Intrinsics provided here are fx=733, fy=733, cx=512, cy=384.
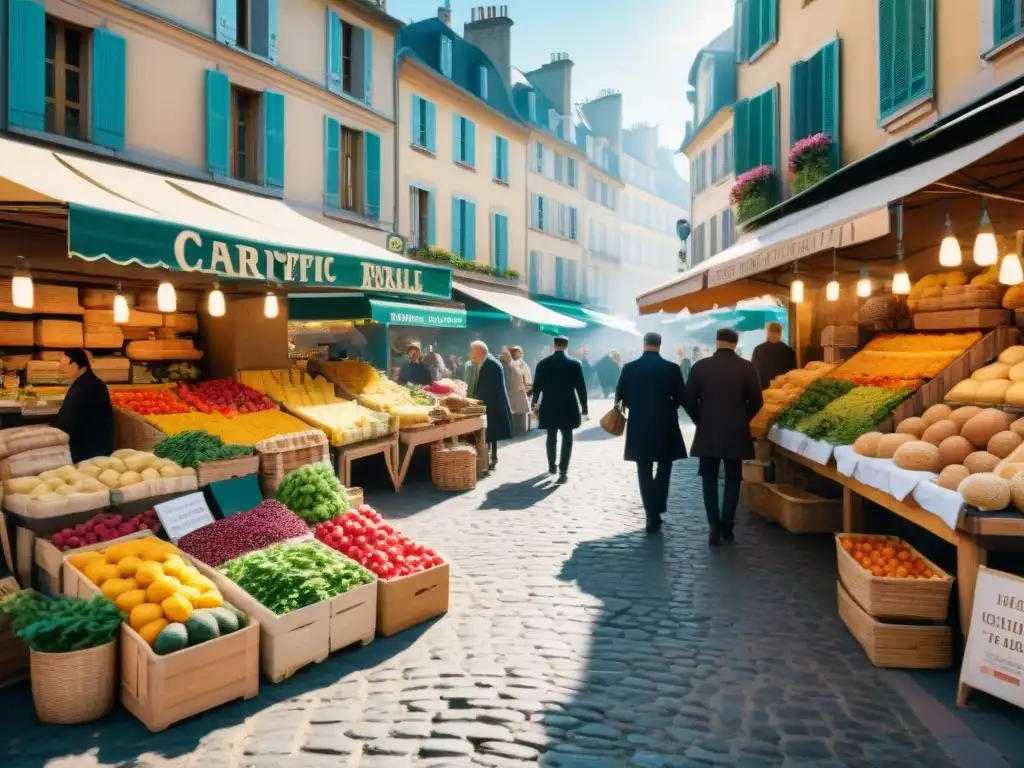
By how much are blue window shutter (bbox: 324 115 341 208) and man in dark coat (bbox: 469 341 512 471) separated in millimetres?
6401

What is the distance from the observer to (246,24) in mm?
14016

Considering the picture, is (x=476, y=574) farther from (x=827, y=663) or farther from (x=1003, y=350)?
(x=1003, y=350)

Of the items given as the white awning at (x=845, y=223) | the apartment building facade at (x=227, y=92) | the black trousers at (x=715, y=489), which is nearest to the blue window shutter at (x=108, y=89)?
the apartment building facade at (x=227, y=92)

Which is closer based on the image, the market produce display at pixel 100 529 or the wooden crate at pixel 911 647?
the wooden crate at pixel 911 647

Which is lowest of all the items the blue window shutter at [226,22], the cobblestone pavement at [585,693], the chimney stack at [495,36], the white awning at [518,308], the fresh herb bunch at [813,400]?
the cobblestone pavement at [585,693]

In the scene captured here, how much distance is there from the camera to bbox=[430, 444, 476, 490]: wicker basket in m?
9.52

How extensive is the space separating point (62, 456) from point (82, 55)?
8645 millimetres

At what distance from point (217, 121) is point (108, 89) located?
6.80 feet

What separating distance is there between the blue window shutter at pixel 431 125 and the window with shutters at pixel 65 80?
10526 mm

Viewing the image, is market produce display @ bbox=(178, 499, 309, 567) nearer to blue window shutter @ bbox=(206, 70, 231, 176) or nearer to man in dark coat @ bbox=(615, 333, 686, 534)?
man in dark coat @ bbox=(615, 333, 686, 534)

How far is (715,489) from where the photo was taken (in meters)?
6.91

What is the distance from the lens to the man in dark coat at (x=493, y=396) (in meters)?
11.4

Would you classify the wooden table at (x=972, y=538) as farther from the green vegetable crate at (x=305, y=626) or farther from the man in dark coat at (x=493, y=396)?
the man in dark coat at (x=493, y=396)

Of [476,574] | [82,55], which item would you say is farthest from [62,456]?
[82,55]
